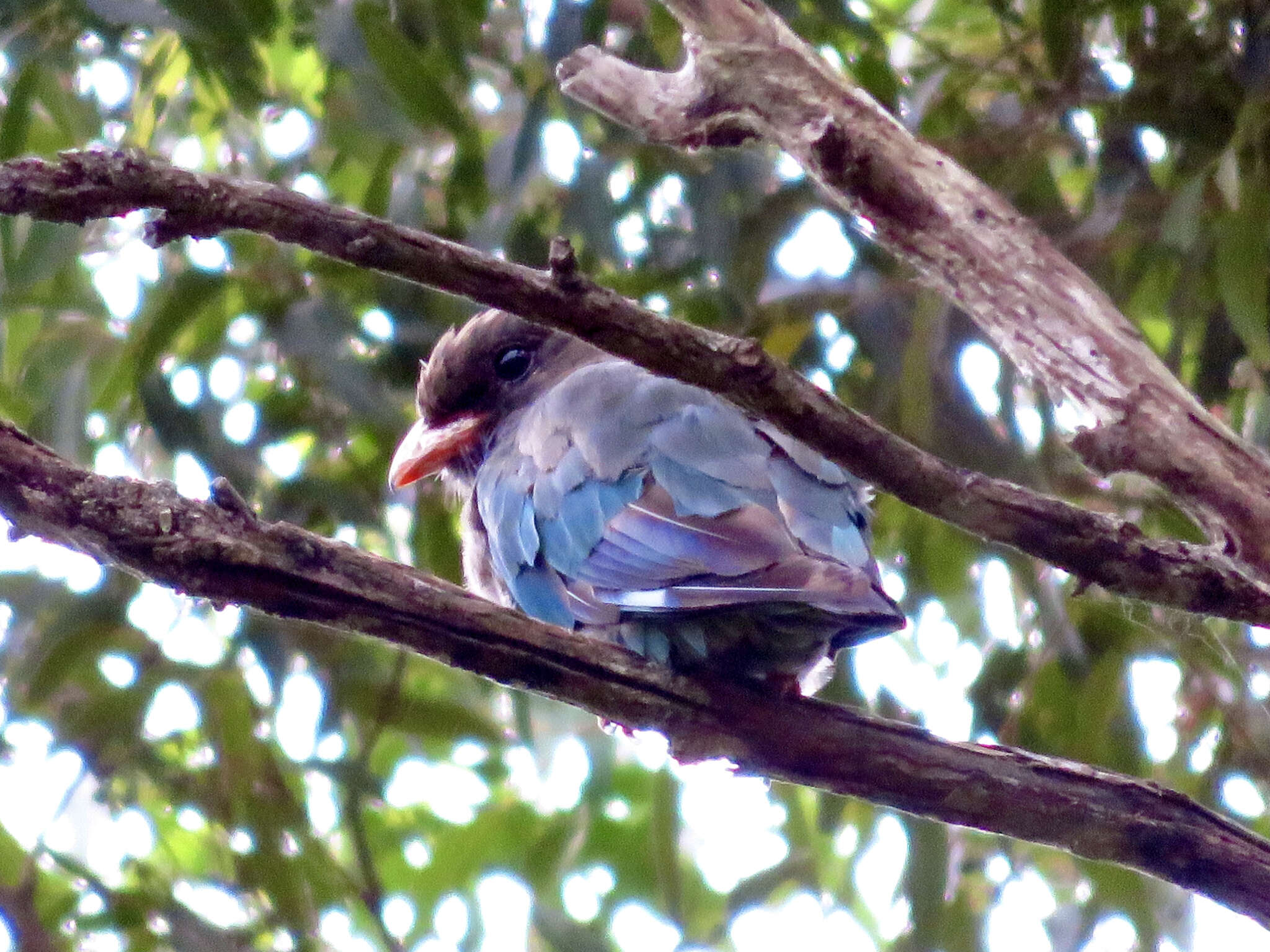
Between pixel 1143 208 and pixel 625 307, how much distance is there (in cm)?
197

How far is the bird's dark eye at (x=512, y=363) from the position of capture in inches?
149

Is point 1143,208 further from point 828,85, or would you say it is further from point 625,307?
point 625,307

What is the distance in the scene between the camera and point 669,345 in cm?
180

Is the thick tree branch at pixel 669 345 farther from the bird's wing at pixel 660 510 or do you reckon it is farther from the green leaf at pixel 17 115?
the green leaf at pixel 17 115

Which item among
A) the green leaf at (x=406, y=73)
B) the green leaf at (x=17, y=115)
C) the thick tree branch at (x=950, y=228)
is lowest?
Result: the green leaf at (x=17, y=115)

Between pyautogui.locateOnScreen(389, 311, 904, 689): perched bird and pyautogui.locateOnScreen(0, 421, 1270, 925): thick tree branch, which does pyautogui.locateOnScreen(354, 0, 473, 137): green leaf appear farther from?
pyautogui.locateOnScreen(0, 421, 1270, 925): thick tree branch

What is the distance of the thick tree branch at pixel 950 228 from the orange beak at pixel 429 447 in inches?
42.5

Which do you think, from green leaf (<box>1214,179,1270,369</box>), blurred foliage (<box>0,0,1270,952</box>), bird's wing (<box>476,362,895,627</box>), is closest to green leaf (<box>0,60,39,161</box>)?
blurred foliage (<box>0,0,1270,952</box>)

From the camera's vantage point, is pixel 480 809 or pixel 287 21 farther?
pixel 480 809

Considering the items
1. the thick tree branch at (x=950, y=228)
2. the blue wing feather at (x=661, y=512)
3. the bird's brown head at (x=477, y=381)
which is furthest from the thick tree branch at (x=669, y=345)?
the bird's brown head at (x=477, y=381)

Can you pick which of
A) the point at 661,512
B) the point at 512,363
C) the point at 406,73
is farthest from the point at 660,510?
the point at 512,363

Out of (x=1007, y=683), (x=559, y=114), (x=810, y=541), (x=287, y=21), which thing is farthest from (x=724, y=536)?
(x=287, y=21)

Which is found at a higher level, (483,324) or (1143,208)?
(1143,208)

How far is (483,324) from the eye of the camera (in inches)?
148
